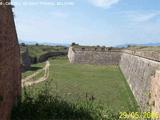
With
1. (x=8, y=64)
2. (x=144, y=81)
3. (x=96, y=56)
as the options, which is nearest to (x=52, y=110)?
(x=8, y=64)

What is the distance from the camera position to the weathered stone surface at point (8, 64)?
1170 centimetres

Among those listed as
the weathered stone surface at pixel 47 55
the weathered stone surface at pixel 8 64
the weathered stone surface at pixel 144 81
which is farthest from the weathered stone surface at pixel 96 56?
the weathered stone surface at pixel 8 64

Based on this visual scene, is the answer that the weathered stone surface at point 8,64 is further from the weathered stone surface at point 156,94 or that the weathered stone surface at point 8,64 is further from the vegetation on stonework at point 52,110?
the weathered stone surface at point 156,94

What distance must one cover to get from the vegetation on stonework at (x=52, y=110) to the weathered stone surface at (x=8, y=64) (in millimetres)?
429

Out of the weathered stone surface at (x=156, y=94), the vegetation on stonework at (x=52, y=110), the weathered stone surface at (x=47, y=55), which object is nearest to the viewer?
the weathered stone surface at (x=156, y=94)

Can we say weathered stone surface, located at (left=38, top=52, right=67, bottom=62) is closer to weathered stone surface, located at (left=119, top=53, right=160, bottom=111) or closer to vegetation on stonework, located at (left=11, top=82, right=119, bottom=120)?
weathered stone surface, located at (left=119, top=53, right=160, bottom=111)

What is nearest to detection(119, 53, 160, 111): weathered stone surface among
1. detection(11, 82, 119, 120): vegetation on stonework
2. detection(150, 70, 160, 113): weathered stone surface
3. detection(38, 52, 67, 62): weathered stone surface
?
detection(150, 70, 160, 113): weathered stone surface

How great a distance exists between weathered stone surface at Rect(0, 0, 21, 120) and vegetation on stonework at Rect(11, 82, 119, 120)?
43cm

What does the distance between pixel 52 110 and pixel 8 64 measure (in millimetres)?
2309

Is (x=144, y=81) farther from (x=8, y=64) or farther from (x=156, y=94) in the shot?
(x=8, y=64)

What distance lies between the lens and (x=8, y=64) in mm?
12734

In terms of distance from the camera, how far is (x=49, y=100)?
1455cm

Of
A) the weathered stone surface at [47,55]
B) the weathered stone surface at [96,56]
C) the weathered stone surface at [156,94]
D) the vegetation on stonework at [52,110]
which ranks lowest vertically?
the weathered stone surface at [47,55]

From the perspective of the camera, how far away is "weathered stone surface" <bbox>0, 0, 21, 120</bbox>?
11.7 metres
